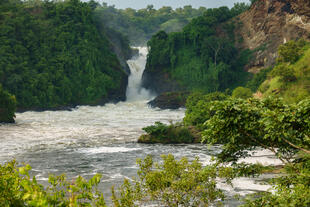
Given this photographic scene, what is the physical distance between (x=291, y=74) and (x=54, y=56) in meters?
45.2

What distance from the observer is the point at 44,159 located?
1114 inches

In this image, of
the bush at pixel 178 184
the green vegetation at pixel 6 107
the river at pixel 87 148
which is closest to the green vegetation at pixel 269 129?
the bush at pixel 178 184

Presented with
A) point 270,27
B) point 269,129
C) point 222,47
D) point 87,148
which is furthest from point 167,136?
point 270,27

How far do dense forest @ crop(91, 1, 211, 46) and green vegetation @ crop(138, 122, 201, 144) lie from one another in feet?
266

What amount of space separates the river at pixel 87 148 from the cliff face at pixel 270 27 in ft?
86.9

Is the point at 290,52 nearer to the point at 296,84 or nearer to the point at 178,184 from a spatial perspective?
the point at 296,84

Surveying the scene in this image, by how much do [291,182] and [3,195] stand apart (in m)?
6.78

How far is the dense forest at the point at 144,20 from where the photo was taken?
423 feet

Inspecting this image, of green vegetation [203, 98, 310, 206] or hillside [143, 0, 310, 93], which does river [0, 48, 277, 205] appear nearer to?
green vegetation [203, 98, 310, 206]

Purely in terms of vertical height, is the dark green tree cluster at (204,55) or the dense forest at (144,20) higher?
the dense forest at (144,20)

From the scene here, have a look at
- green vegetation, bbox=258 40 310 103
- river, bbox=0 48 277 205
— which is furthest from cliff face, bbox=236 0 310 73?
river, bbox=0 48 277 205

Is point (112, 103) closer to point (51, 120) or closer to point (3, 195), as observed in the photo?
point (51, 120)

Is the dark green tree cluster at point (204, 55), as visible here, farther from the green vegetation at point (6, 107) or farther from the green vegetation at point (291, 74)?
the green vegetation at point (6, 107)

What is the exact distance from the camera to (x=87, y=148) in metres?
32.8
